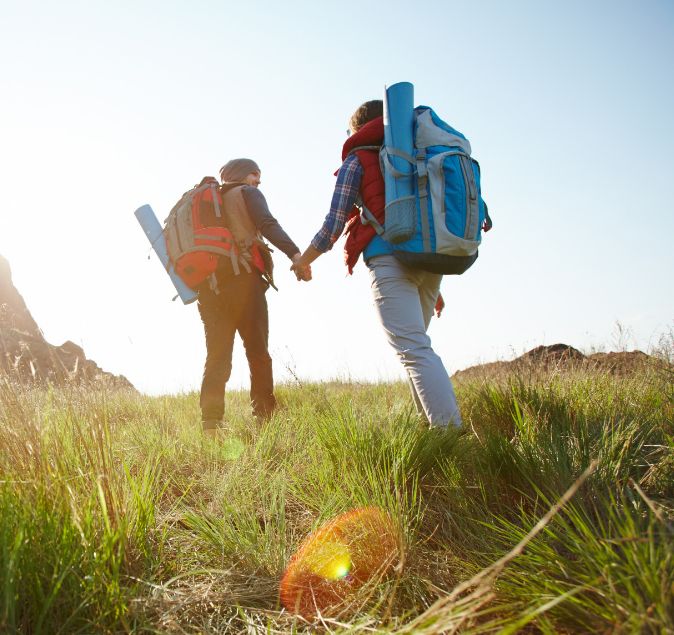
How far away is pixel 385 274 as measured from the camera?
8.96 feet

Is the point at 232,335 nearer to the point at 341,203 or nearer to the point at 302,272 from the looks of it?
the point at 302,272

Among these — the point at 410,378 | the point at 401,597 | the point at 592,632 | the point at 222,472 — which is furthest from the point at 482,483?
the point at 222,472

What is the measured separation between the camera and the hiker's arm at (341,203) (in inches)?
110

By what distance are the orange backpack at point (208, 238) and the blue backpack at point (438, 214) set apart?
5.17ft

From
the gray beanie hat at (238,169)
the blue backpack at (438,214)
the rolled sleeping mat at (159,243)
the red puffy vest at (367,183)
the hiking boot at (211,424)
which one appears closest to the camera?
the blue backpack at (438,214)

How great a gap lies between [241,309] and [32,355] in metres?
1.86

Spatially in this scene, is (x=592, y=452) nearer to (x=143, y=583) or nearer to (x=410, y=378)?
(x=410, y=378)

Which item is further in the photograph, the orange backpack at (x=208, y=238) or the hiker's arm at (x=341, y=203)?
the orange backpack at (x=208, y=238)

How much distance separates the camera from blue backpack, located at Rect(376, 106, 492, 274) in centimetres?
253

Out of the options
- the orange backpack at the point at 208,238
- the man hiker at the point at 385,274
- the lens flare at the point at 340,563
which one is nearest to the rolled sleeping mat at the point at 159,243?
the orange backpack at the point at 208,238

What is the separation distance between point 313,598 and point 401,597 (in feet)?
0.87

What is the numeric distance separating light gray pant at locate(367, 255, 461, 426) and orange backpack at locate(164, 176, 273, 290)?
140 cm

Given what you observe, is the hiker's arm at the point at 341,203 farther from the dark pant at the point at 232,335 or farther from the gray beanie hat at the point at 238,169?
the gray beanie hat at the point at 238,169

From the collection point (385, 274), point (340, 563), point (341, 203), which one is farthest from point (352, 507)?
point (341, 203)
